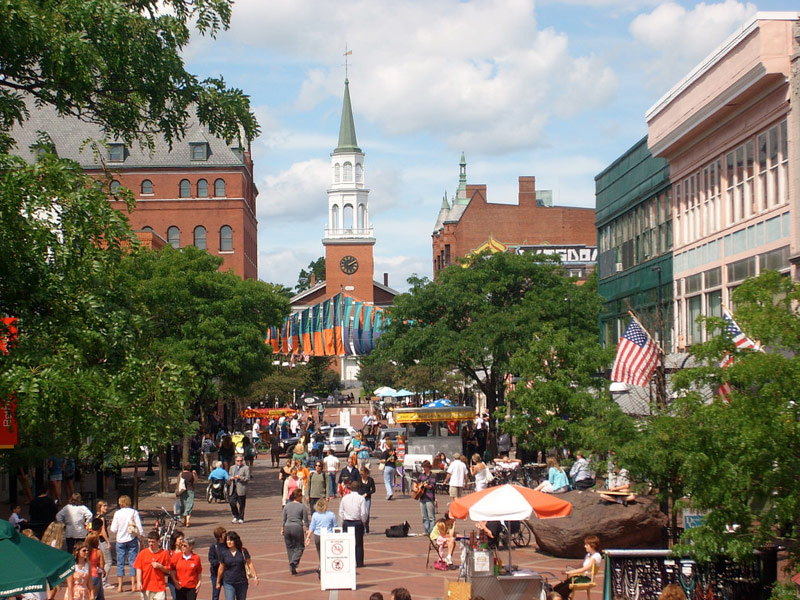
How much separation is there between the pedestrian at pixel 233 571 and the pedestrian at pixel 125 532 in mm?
3405

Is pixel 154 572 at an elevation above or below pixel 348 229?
below

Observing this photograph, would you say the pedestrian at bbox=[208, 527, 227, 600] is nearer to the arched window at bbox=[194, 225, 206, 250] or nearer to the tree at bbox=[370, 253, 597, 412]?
the tree at bbox=[370, 253, 597, 412]

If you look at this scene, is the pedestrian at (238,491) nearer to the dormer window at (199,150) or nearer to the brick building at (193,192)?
the brick building at (193,192)

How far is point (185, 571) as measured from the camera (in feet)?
49.3

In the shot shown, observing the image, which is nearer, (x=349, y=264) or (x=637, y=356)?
(x=637, y=356)

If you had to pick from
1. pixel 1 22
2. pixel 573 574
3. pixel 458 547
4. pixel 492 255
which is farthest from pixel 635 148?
pixel 1 22

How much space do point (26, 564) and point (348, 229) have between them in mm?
137134

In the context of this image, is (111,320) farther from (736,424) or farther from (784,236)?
(784,236)

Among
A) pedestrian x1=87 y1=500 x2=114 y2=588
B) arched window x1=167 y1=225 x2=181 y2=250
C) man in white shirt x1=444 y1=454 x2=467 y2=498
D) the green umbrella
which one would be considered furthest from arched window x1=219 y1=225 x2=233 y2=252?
the green umbrella

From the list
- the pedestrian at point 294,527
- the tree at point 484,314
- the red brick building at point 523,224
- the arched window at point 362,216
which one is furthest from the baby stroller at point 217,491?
the arched window at point 362,216

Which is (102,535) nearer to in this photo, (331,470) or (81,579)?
(81,579)

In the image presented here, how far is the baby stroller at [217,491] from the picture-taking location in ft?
105

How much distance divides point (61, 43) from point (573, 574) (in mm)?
10047

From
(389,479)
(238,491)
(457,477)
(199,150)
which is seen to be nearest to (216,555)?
(238,491)
